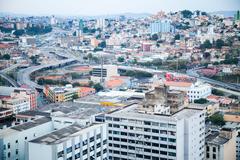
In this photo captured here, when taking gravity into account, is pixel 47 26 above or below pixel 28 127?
above

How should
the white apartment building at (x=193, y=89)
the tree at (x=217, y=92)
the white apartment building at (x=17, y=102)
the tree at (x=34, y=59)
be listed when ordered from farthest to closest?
the tree at (x=34, y=59) → the tree at (x=217, y=92) → the white apartment building at (x=193, y=89) → the white apartment building at (x=17, y=102)

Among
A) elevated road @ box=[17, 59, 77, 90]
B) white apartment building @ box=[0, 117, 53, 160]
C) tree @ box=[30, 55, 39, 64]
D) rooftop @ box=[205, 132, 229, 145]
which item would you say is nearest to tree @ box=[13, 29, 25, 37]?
tree @ box=[30, 55, 39, 64]

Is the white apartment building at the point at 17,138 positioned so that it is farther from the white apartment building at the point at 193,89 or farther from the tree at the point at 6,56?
the tree at the point at 6,56

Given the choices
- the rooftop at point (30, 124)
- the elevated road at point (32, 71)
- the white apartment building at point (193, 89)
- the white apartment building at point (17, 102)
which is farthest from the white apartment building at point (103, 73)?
the rooftop at point (30, 124)

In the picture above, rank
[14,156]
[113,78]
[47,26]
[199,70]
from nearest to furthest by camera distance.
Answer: [14,156] < [113,78] < [199,70] < [47,26]

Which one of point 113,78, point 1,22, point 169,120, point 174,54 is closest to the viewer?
point 169,120

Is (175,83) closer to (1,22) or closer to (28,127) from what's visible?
(28,127)

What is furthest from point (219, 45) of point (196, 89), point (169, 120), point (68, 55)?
point (169, 120)
